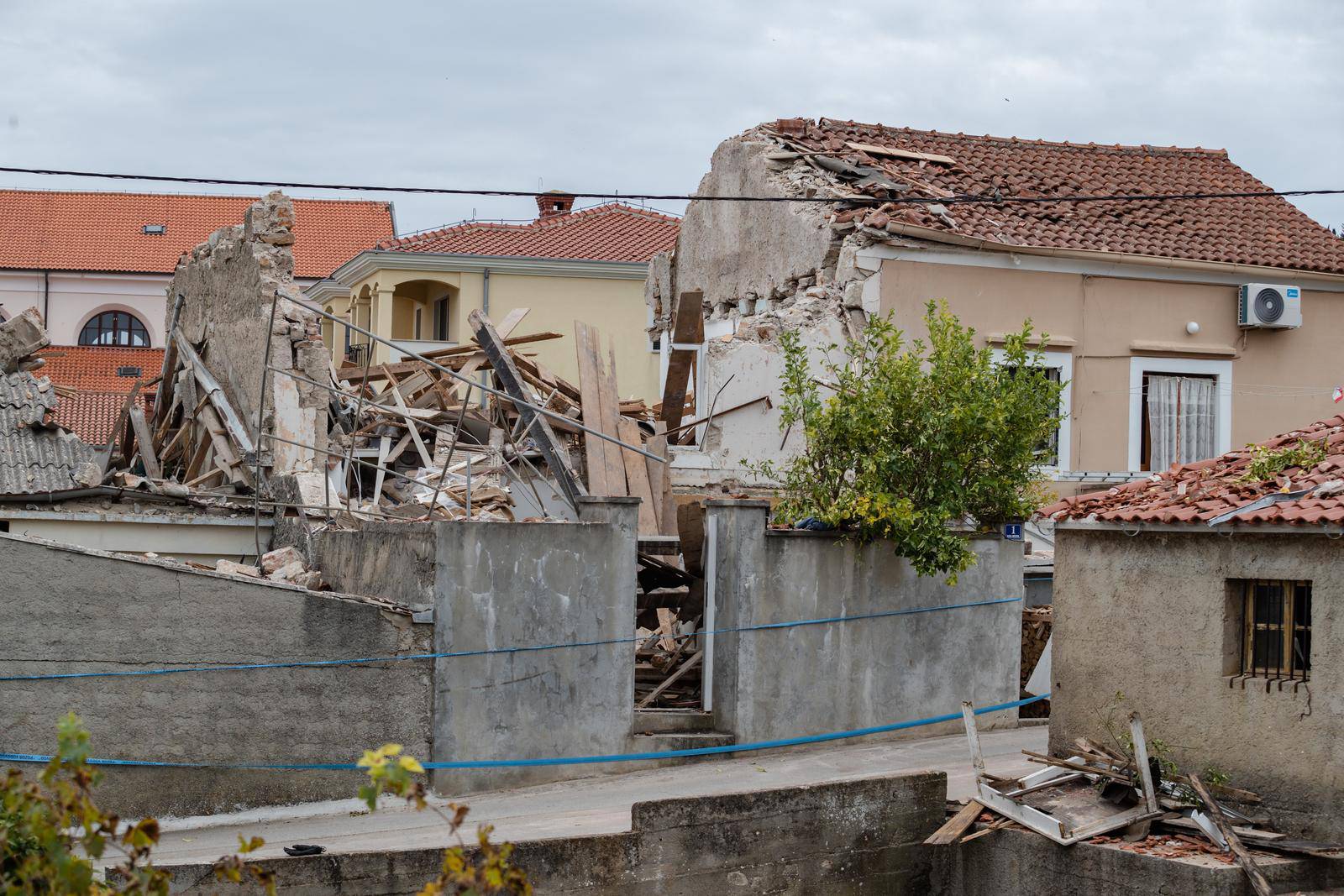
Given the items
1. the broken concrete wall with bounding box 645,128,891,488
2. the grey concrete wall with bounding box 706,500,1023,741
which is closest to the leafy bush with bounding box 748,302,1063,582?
the grey concrete wall with bounding box 706,500,1023,741

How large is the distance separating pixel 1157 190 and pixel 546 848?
55.8 feet

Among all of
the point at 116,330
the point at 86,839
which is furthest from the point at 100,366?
the point at 86,839

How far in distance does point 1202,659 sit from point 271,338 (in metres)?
9.76

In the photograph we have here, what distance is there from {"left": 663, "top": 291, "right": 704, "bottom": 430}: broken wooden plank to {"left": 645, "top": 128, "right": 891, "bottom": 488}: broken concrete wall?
287 mm

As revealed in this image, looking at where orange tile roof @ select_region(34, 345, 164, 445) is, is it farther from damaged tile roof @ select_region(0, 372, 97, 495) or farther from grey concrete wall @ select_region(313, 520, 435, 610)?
grey concrete wall @ select_region(313, 520, 435, 610)

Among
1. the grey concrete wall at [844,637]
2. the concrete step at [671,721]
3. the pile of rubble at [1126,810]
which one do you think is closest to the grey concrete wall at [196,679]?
the concrete step at [671,721]

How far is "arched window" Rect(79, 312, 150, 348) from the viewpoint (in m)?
54.3

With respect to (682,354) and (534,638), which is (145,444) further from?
(534,638)

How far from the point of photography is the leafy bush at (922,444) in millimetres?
13627

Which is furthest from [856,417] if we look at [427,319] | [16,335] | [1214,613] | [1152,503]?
[427,319]

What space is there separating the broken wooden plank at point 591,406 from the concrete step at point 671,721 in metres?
2.71

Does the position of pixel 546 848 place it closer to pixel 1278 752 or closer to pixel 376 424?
pixel 1278 752

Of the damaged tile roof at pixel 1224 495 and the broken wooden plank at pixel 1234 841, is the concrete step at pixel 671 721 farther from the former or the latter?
the broken wooden plank at pixel 1234 841

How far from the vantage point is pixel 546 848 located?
9648mm
